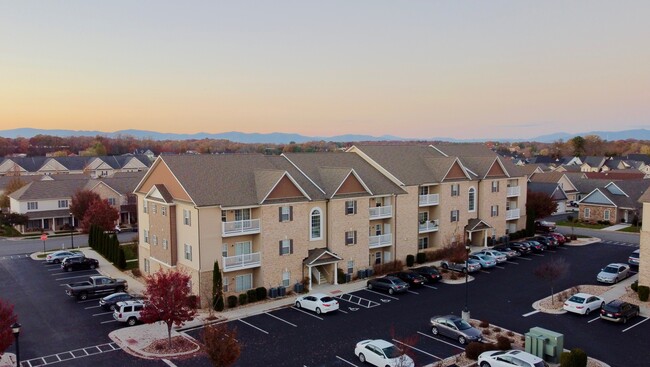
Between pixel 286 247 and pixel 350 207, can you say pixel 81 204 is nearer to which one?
pixel 286 247

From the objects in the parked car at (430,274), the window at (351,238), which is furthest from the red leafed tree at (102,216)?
the parked car at (430,274)

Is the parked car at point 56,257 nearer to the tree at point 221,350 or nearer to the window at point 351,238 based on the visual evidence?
the window at point 351,238

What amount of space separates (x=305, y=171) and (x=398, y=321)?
17793 mm

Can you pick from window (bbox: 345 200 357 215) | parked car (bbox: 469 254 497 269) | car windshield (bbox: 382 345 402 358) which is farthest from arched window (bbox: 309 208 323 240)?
car windshield (bbox: 382 345 402 358)

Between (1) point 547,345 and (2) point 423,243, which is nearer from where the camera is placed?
(1) point 547,345

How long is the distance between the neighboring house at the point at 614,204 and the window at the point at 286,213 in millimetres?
52734

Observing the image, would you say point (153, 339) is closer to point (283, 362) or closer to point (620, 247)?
point (283, 362)

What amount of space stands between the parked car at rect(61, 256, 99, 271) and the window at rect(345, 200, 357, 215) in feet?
82.3

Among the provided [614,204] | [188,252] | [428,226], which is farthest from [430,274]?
[614,204]

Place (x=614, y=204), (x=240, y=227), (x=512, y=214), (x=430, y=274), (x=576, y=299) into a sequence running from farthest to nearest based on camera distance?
(x=614, y=204)
(x=512, y=214)
(x=430, y=274)
(x=240, y=227)
(x=576, y=299)

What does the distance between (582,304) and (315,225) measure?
20305 mm

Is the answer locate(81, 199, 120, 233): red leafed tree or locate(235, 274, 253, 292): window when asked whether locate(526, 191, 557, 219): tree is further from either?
locate(81, 199, 120, 233): red leafed tree

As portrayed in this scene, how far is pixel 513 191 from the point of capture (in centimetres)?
6078

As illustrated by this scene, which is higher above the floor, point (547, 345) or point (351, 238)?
point (351, 238)
